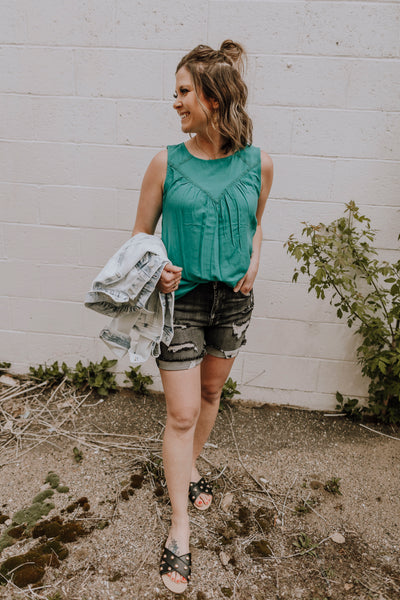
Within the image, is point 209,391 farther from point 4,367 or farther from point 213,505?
point 4,367

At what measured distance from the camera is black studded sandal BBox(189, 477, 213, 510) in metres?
2.25

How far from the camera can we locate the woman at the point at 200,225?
1.68m

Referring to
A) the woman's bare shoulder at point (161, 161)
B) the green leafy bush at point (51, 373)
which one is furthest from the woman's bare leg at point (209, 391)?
the green leafy bush at point (51, 373)

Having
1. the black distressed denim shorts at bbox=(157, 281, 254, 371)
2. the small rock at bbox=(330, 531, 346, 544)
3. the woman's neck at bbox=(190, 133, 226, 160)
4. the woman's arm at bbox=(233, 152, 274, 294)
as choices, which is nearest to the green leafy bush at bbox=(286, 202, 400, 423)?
the woman's arm at bbox=(233, 152, 274, 294)

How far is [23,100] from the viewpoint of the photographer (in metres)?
2.59

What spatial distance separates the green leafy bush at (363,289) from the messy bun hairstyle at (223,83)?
790 mm

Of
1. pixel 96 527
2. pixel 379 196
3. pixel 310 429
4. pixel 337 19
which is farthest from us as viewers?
pixel 310 429

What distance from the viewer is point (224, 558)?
199cm

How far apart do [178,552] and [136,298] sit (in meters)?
1.06

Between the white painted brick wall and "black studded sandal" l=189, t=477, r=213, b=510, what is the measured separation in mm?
816

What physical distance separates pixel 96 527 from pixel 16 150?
2.02 m

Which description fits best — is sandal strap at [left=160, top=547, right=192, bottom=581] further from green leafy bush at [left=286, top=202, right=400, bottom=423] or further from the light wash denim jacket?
green leafy bush at [left=286, top=202, right=400, bottom=423]

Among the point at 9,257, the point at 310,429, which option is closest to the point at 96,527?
the point at 310,429

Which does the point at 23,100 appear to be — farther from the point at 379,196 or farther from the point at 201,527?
the point at 201,527
